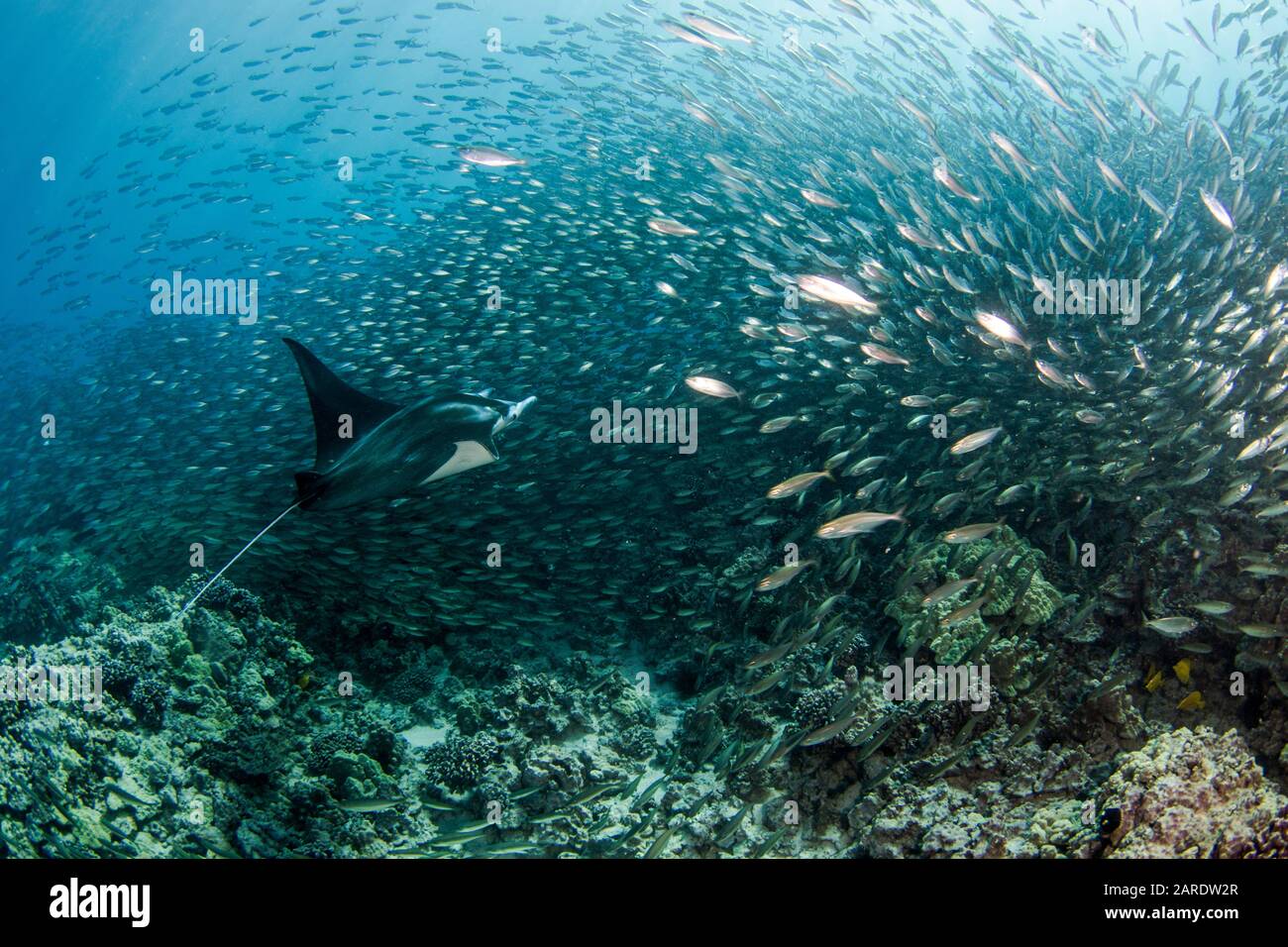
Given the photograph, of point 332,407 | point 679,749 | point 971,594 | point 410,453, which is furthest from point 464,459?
point 971,594

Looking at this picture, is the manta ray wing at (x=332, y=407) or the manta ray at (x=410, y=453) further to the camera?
the manta ray wing at (x=332, y=407)

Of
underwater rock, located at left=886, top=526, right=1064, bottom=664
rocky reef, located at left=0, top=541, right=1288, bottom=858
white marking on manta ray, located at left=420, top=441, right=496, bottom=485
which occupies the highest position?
white marking on manta ray, located at left=420, top=441, right=496, bottom=485

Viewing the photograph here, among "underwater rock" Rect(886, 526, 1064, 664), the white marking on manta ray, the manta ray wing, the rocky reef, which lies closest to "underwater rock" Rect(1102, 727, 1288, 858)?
the rocky reef

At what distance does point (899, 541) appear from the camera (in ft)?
23.4

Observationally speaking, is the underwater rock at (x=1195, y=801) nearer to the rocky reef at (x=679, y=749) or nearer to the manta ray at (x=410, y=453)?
the rocky reef at (x=679, y=749)

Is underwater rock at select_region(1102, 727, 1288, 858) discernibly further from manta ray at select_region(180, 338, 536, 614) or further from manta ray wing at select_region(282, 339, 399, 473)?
manta ray wing at select_region(282, 339, 399, 473)

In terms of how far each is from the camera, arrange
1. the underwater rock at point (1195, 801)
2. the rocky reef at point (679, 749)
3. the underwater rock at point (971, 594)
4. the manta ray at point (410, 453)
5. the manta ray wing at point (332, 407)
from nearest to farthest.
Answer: the underwater rock at point (1195, 801) < the rocky reef at point (679, 749) < the manta ray at point (410, 453) < the manta ray wing at point (332, 407) < the underwater rock at point (971, 594)

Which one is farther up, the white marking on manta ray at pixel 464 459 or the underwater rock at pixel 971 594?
the white marking on manta ray at pixel 464 459

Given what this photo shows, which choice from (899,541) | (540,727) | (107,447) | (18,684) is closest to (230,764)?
(18,684)

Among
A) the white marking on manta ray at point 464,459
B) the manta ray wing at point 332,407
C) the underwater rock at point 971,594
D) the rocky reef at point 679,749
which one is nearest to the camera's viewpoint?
the rocky reef at point 679,749

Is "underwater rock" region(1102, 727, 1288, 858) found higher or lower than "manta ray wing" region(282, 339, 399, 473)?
lower

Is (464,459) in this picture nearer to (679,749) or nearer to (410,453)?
(410,453)

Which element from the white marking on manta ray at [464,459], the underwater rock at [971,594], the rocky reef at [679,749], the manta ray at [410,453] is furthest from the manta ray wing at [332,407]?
the underwater rock at [971,594]

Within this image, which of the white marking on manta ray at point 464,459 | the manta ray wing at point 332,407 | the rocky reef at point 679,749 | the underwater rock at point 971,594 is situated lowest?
the rocky reef at point 679,749
